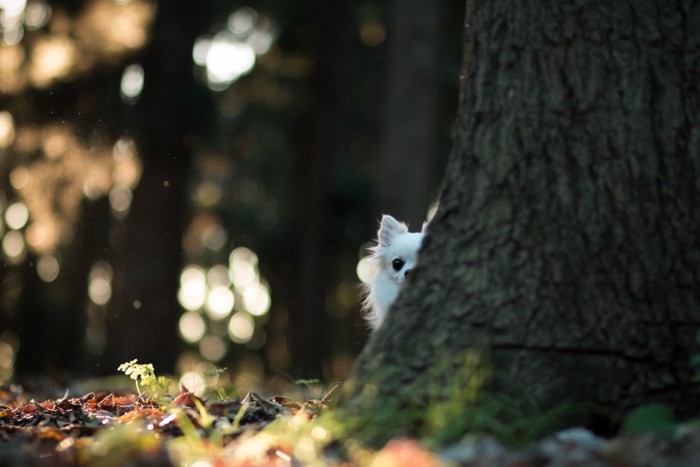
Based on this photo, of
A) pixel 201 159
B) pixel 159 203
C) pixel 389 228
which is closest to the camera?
pixel 389 228

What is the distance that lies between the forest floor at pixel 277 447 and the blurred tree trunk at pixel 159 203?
7405 mm

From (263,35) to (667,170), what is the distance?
17447mm

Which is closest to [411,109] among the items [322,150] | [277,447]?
[322,150]

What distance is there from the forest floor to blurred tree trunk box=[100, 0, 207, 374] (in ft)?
24.3

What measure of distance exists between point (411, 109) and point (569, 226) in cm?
979

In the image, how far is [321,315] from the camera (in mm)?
17094

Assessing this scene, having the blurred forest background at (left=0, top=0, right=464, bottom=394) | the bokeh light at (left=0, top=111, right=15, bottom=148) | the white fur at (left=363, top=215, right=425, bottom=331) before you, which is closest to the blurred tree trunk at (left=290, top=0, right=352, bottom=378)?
the blurred forest background at (left=0, top=0, right=464, bottom=394)

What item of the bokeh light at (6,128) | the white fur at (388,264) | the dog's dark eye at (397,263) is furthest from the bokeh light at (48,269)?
the dog's dark eye at (397,263)

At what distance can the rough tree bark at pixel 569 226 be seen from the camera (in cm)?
352

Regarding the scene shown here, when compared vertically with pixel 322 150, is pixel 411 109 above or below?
above

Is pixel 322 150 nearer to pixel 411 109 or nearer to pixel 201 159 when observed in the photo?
pixel 201 159

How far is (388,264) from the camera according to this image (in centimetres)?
799

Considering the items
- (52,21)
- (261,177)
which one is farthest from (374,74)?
(52,21)

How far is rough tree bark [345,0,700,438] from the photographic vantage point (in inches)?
139
